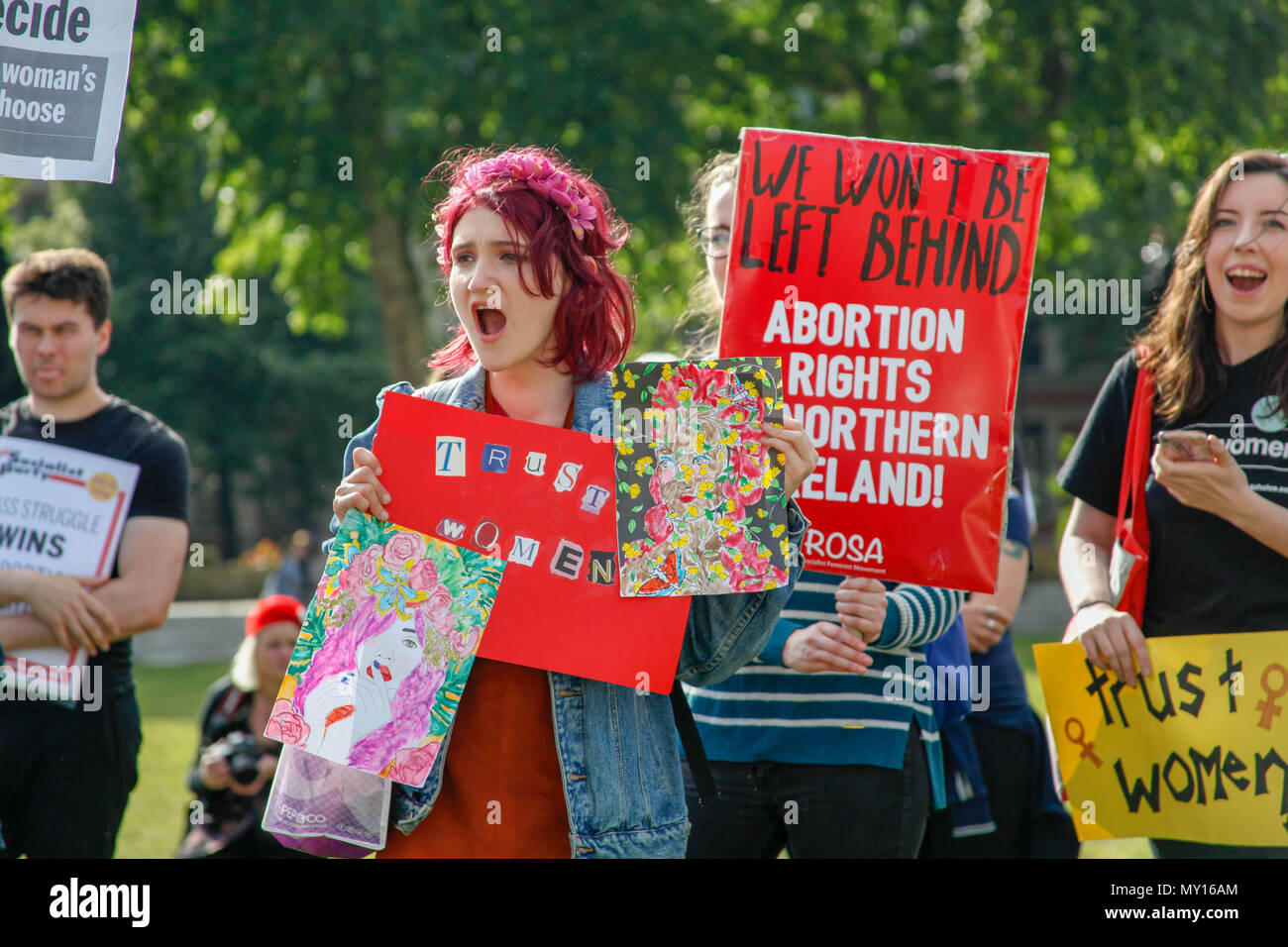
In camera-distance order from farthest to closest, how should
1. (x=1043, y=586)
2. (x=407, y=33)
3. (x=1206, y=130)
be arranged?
(x=1043, y=586) < (x=1206, y=130) < (x=407, y=33)

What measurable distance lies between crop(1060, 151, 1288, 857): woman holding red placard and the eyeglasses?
101cm

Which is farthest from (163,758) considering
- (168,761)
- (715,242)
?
(715,242)

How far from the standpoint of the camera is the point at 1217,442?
9.43ft

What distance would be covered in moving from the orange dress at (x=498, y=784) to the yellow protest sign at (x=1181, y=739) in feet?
4.26

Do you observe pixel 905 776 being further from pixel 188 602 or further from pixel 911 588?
pixel 188 602

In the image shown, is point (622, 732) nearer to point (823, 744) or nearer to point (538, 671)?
point (538, 671)

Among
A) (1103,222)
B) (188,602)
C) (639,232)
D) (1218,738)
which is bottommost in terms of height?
(188,602)

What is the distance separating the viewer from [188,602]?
2792 cm

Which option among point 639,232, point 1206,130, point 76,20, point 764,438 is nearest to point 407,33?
point 639,232

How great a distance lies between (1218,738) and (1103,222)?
81.5ft

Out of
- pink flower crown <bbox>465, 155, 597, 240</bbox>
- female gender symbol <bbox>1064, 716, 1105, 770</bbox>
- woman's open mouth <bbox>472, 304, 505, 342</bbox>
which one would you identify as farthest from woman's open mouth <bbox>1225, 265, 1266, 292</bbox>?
woman's open mouth <bbox>472, 304, 505, 342</bbox>

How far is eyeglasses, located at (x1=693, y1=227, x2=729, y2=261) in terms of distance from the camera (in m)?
3.19

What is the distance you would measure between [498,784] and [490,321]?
0.82 metres

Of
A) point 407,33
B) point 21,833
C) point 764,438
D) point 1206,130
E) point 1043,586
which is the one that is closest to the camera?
point 764,438
